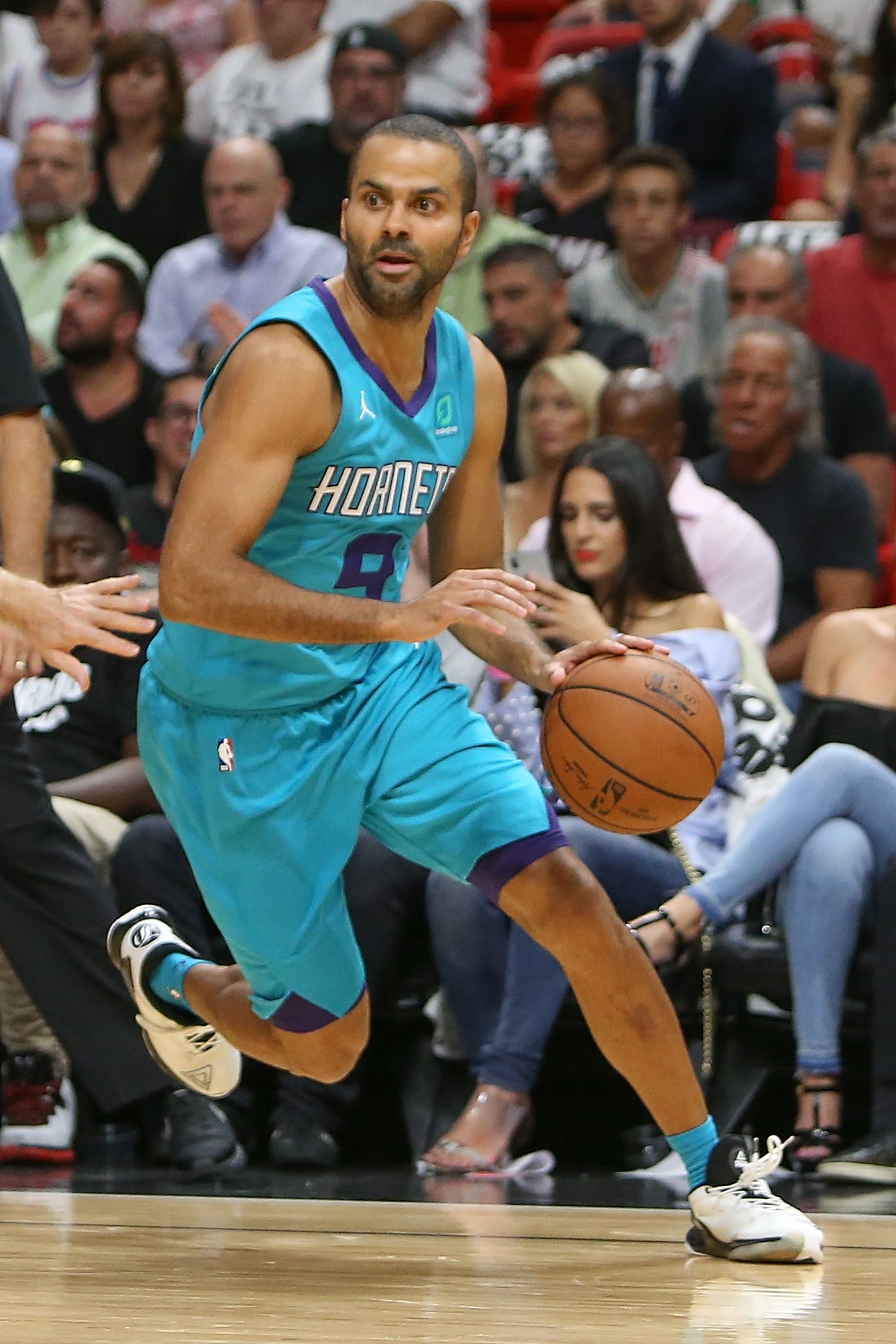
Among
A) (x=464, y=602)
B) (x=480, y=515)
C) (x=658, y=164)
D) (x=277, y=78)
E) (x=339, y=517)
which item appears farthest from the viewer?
(x=277, y=78)


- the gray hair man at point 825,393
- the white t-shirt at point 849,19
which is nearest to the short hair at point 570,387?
the gray hair man at point 825,393

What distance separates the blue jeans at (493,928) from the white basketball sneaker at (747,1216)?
1.27 metres

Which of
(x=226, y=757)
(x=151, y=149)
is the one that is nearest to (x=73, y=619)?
(x=226, y=757)

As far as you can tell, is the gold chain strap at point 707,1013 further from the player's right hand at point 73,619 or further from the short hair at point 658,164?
the short hair at point 658,164

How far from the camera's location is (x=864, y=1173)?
4254 mm

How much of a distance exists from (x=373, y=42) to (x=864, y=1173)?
5.00m

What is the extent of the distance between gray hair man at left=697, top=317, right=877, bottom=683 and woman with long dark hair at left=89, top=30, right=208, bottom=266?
284 cm

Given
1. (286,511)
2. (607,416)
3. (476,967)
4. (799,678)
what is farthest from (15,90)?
(286,511)

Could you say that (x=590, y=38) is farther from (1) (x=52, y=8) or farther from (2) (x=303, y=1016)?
(2) (x=303, y=1016)

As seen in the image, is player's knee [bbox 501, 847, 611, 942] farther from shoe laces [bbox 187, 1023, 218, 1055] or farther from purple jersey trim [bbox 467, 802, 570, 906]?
shoe laces [bbox 187, 1023, 218, 1055]

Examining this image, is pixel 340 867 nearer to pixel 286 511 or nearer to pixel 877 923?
pixel 286 511

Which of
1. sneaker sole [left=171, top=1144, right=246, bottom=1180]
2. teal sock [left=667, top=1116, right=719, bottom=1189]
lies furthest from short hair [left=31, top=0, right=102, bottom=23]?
teal sock [left=667, top=1116, right=719, bottom=1189]

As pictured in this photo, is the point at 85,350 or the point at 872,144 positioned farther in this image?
the point at 85,350

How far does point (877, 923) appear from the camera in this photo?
14.7 ft
